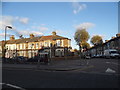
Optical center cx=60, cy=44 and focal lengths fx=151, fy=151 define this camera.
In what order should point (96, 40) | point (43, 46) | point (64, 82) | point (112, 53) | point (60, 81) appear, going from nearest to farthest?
point (64, 82)
point (60, 81)
point (112, 53)
point (43, 46)
point (96, 40)

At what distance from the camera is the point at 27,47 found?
188 ft

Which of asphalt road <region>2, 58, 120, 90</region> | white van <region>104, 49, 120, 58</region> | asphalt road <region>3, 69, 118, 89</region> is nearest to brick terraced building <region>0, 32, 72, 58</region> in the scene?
white van <region>104, 49, 120, 58</region>

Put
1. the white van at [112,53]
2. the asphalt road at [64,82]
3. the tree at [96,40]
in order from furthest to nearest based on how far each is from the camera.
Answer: the tree at [96,40] → the white van at [112,53] → the asphalt road at [64,82]

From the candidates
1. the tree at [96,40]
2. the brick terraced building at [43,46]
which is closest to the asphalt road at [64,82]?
the brick terraced building at [43,46]

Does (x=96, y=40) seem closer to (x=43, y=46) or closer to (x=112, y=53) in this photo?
(x=43, y=46)

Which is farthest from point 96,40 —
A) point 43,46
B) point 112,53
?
point 112,53

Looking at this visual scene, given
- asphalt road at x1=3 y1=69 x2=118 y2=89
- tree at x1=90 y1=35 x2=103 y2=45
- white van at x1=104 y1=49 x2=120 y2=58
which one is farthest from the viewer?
tree at x1=90 y1=35 x2=103 y2=45

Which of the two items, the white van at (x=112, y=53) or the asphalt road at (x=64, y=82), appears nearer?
the asphalt road at (x=64, y=82)

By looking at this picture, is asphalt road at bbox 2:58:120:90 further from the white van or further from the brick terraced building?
the brick terraced building

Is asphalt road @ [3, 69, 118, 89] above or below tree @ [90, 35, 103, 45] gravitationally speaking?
below

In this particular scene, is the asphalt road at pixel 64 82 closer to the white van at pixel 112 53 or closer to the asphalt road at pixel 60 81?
the asphalt road at pixel 60 81

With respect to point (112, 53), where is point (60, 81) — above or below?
below

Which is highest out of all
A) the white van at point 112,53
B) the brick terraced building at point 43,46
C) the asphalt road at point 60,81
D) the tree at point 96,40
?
the tree at point 96,40

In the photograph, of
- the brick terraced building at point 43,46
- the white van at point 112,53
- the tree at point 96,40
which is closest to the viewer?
the white van at point 112,53
